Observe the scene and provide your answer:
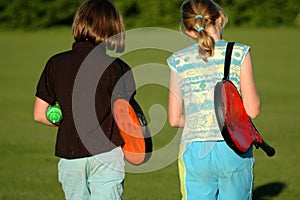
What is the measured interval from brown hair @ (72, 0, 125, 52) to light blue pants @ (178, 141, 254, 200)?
0.76m

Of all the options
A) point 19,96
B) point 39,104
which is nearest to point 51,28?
point 19,96

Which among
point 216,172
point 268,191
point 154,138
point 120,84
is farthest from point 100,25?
point 154,138

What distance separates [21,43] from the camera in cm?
3341

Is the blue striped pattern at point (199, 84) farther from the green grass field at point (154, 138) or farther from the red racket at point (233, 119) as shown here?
the green grass field at point (154, 138)

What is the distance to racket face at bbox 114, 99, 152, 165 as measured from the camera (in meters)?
5.03

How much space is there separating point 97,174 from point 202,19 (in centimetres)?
110

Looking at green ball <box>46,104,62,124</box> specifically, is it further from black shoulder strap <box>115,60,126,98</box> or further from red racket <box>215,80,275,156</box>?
red racket <box>215,80,275,156</box>

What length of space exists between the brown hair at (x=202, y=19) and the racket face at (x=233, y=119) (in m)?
0.23

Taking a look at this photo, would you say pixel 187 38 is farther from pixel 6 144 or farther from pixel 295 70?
pixel 295 70

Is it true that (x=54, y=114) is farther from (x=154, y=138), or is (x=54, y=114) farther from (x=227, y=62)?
(x=154, y=138)

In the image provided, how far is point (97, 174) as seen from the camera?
506cm

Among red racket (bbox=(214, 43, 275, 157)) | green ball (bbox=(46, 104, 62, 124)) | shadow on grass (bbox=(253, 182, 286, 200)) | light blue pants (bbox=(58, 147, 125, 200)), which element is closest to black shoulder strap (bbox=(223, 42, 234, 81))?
red racket (bbox=(214, 43, 275, 157))

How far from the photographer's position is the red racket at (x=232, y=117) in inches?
190

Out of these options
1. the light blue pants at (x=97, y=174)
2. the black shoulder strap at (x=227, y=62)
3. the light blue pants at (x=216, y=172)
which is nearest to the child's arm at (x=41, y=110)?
the light blue pants at (x=97, y=174)
